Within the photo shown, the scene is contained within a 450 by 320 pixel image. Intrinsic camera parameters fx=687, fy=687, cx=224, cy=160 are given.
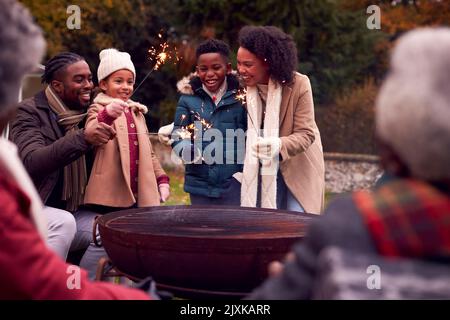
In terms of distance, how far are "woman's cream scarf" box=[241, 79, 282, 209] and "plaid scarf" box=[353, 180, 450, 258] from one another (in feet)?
9.10

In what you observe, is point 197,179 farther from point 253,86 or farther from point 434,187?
point 434,187

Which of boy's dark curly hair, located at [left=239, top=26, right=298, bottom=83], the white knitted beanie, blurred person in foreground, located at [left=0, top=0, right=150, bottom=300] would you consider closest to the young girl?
the white knitted beanie

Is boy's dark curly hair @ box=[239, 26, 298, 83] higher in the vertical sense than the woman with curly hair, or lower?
higher

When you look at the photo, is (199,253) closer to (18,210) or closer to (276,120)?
(18,210)

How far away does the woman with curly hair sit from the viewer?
4328 mm

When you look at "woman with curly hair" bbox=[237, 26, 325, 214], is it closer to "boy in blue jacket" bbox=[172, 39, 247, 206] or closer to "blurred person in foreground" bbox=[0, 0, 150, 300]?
"boy in blue jacket" bbox=[172, 39, 247, 206]

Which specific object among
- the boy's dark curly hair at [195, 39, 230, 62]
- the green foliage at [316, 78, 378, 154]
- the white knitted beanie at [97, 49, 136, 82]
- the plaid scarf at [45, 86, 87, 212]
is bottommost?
the green foliage at [316, 78, 378, 154]

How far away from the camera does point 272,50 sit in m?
4.31

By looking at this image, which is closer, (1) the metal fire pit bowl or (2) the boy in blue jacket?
(1) the metal fire pit bowl

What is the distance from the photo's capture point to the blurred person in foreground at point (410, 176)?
1498 mm

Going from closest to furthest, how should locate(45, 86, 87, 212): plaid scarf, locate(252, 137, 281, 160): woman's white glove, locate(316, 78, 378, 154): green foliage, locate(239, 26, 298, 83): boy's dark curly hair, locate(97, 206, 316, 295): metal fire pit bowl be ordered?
1. locate(97, 206, 316, 295): metal fire pit bowl
2. locate(45, 86, 87, 212): plaid scarf
3. locate(252, 137, 281, 160): woman's white glove
4. locate(239, 26, 298, 83): boy's dark curly hair
5. locate(316, 78, 378, 154): green foliage

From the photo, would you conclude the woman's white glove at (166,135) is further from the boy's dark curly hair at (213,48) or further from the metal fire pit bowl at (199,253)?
the metal fire pit bowl at (199,253)

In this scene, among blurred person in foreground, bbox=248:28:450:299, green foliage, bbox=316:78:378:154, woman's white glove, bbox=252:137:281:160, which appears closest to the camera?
blurred person in foreground, bbox=248:28:450:299
